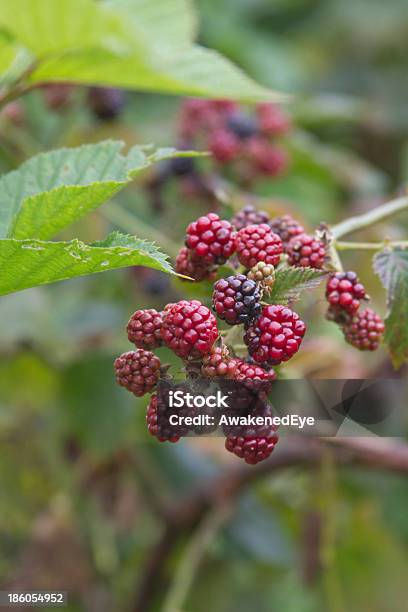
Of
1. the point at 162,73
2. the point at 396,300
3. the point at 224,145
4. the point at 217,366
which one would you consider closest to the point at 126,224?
the point at 224,145

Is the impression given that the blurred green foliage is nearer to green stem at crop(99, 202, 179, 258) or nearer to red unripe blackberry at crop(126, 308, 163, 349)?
green stem at crop(99, 202, 179, 258)

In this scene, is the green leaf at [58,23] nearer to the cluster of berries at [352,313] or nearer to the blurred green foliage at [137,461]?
the cluster of berries at [352,313]

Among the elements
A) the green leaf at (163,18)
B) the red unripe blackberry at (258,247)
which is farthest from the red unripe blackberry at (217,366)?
the green leaf at (163,18)

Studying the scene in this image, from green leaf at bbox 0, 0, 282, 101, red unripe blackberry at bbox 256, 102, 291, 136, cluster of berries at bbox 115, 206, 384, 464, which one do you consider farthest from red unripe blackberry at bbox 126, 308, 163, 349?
red unripe blackberry at bbox 256, 102, 291, 136

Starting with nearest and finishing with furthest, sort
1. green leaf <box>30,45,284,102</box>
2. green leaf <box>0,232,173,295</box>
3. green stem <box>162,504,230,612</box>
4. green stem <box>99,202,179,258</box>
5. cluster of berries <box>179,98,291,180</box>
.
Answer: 1. green leaf <box>0,232,173,295</box>
2. green leaf <box>30,45,284,102</box>
3. green stem <box>99,202,179,258</box>
4. green stem <box>162,504,230,612</box>
5. cluster of berries <box>179,98,291,180</box>

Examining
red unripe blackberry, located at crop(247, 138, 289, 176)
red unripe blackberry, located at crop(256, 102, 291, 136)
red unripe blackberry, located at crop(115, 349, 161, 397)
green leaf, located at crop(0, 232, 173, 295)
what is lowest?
red unripe blackberry, located at crop(115, 349, 161, 397)

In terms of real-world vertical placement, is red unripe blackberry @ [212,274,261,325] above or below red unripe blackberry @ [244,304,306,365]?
above

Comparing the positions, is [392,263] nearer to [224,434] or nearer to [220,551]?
[224,434]
